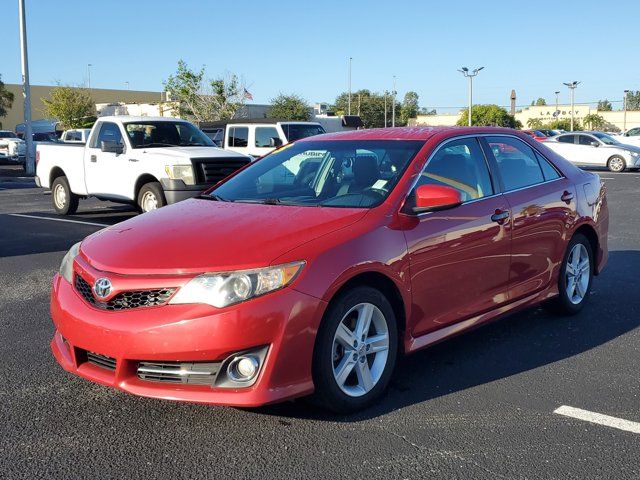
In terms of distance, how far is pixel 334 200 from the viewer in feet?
15.1

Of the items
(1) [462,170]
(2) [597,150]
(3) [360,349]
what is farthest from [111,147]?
(2) [597,150]

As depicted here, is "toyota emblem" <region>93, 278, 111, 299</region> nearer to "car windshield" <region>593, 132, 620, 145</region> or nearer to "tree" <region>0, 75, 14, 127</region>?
"car windshield" <region>593, 132, 620, 145</region>

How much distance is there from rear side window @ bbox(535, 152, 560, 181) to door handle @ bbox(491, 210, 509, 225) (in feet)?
3.01

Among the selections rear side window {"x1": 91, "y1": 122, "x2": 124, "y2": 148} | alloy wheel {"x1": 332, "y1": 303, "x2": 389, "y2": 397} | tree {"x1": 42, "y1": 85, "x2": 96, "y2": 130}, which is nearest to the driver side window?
alloy wheel {"x1": 332, "y1": 303, "x2": 389, "y2": 397}

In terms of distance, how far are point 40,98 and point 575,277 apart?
217ft

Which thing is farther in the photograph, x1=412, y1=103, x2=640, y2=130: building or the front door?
x1=412, y1=103, x2=640, y2=130: building

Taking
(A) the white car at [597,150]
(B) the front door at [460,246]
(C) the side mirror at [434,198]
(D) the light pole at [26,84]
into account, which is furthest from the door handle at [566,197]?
(D) the light pole at [26,84]


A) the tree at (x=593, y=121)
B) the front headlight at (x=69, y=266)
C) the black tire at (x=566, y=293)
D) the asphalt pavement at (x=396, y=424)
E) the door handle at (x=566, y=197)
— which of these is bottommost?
the asphalt pavement at (x=396, y=424)

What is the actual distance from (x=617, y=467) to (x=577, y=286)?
2888mm

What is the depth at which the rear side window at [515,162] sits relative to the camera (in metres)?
5.36

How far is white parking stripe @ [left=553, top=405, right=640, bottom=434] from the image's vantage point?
12.6ft

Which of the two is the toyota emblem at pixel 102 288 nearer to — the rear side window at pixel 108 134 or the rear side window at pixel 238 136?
the rear side window at pixel 108 134

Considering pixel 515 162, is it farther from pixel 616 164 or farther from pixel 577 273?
pixel 616 164

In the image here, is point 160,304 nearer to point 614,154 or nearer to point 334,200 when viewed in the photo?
point 334,200
